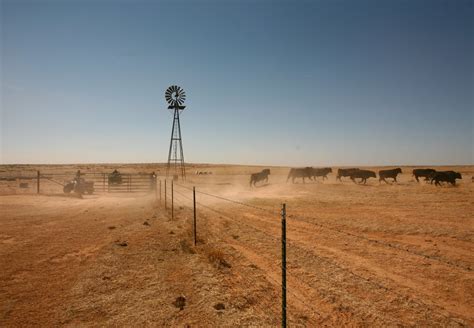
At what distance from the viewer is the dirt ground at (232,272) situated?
17.1ft

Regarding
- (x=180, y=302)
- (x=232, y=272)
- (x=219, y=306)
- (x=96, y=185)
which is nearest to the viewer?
(x=219, y=306)

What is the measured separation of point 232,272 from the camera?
7.28 metres

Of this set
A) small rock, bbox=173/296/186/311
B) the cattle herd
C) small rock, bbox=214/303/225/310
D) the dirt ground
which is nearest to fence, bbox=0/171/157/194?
the cattle herd

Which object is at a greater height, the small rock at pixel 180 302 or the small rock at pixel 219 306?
the small rock at pixel 180 302

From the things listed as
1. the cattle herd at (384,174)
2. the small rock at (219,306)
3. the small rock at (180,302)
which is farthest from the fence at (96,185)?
the small rock at (219,306)

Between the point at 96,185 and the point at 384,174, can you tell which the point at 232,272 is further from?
the point at 384,174

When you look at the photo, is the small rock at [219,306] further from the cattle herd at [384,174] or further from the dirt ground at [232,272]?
the cattle herd at [384,174]

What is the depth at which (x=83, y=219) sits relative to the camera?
1374 cm

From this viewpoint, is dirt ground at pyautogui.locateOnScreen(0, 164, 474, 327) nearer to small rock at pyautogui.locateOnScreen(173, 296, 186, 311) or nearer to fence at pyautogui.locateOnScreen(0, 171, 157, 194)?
small rock at pyautogui.locateOnScreen(173, 296, 186, 311)

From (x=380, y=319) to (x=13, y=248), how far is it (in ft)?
35.6

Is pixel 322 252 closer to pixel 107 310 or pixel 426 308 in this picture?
pixel 426 308

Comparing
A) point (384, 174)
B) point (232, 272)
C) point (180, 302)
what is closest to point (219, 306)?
point (180, 302)

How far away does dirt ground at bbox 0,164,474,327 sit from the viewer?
520 centimetres

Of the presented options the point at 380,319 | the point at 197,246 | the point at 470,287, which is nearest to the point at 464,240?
the point at 470,287
